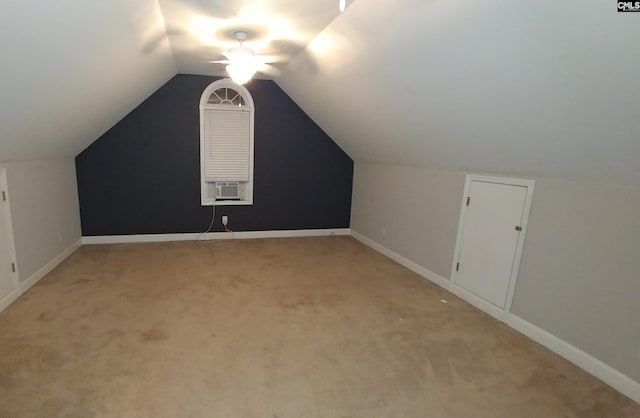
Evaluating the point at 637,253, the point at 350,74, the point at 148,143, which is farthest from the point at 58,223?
the point at 637,253

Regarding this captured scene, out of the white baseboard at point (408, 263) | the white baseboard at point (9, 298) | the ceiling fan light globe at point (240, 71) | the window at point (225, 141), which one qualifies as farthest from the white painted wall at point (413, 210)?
the white baseboard at point (9, 298)

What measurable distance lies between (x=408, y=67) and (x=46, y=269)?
409 cm

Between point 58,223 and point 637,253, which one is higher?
point 637,253

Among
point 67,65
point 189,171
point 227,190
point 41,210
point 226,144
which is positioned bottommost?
point 41,210

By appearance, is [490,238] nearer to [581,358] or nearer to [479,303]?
[479,303]

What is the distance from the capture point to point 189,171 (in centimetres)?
487

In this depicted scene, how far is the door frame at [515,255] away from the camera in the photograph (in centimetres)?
274

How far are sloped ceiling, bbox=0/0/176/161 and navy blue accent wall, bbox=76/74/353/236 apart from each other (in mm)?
771

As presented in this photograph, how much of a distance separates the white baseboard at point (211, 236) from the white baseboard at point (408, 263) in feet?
2.10

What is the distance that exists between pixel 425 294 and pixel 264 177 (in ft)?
9.86

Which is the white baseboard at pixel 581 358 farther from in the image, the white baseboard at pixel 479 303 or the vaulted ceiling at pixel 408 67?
the vaulted ceiling at pixel 408 67

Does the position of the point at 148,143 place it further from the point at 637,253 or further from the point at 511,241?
the point at 637,253

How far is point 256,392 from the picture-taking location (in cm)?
195

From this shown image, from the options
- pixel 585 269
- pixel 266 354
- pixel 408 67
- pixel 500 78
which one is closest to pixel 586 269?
pixel 585 269
